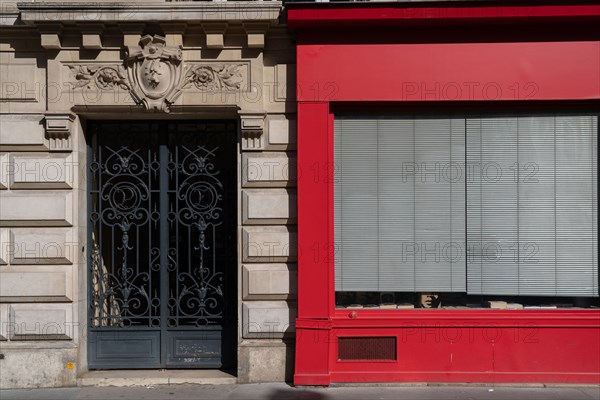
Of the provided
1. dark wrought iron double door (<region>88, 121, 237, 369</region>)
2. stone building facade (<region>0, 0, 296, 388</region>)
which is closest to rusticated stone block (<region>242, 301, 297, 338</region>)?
stone building facade (<region>0, 0, 296, 388</region>)

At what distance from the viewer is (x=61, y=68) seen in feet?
28.0

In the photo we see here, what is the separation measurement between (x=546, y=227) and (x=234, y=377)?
5.00m

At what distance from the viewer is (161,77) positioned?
27.8 feet

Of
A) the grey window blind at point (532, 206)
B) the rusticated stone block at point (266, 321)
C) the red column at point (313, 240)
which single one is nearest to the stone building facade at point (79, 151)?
the rusticated stone block at point (266, 321)

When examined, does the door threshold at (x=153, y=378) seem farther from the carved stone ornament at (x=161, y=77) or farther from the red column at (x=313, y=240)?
the carved stone ornament at (x=161, y=77)

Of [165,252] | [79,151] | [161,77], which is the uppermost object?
[161,77]

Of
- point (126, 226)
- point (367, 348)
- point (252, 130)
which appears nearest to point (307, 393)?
point (367, 348)

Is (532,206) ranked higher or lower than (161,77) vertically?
lower

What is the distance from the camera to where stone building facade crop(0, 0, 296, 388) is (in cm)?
846

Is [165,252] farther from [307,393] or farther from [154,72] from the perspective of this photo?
[307,393]

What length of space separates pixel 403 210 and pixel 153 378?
4.37 meters

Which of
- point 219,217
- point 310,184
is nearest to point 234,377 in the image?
point 219,217

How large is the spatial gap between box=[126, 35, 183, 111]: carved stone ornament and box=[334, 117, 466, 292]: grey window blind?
99.8 inches

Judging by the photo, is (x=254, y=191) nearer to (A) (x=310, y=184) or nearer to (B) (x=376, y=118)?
(A) (x=310, y=184)
